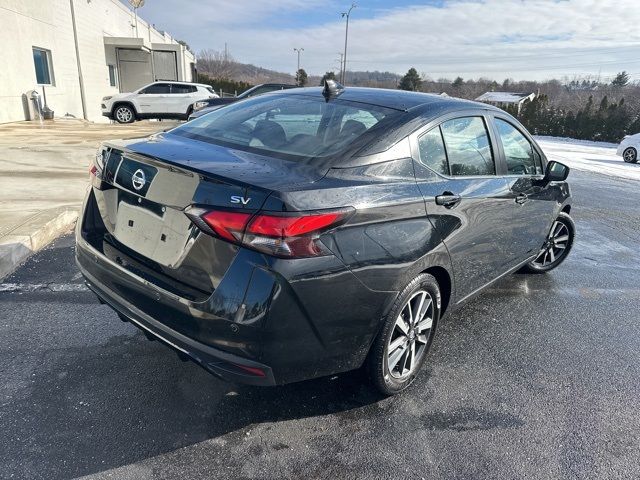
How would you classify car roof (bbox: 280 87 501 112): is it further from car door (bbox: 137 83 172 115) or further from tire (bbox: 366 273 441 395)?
car door (bbox: 137 83 172 115)

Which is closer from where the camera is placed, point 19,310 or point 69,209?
point 19,310

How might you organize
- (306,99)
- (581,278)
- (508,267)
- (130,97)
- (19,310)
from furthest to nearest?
(130,97) → (581,278) → (508,267) → (19,310) → (306,99)

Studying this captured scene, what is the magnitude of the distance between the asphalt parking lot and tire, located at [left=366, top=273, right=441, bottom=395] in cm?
13

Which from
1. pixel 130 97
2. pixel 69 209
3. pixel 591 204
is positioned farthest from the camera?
pixel 130 97

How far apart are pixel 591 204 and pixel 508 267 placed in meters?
6.18

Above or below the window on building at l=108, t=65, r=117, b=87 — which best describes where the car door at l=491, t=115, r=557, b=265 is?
below

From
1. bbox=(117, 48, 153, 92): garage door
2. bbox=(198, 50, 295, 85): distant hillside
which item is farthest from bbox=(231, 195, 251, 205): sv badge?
bbox=(198, 50, 295, 85): distant hillside

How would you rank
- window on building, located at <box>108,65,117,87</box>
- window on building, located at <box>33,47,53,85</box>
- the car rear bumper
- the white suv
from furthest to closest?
window on building, located at <box>108,65,117,87</box>
the white suv
window on building, located at <box>33,47,53,85</box>
the car rear bumper

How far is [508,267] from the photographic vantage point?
12.3ft

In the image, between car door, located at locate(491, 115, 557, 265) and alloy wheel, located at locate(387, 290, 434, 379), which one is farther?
car door, located at locate(491, 115, 557, 265)

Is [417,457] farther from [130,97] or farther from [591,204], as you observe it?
[130,97]

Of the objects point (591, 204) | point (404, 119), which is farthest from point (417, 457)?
point (591, 204)

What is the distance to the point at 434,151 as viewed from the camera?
2.77m

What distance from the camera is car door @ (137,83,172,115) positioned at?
19734mm
